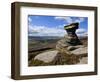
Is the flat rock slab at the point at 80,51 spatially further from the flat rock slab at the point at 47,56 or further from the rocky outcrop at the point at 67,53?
the flat rock slab at the point at 47,56

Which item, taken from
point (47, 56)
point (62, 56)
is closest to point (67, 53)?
point (62, 56)

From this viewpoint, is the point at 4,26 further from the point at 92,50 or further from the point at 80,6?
the point at 92,50

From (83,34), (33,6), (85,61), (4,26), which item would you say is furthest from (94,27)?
(4,26)

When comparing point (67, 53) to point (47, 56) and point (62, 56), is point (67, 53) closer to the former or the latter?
point (62, 56)

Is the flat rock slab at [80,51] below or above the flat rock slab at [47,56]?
above

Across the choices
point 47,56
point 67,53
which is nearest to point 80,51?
point 67,53

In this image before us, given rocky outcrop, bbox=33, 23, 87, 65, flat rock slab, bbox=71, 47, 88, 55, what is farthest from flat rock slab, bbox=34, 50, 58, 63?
flat rock slab, bbox=71, 47, 88, 55

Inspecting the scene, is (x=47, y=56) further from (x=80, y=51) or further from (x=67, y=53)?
(x=80, y=51)

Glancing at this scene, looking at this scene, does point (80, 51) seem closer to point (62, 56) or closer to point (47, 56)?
point (62, 56)

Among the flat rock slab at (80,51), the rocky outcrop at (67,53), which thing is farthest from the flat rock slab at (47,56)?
the flat rock slab at (80,51)
